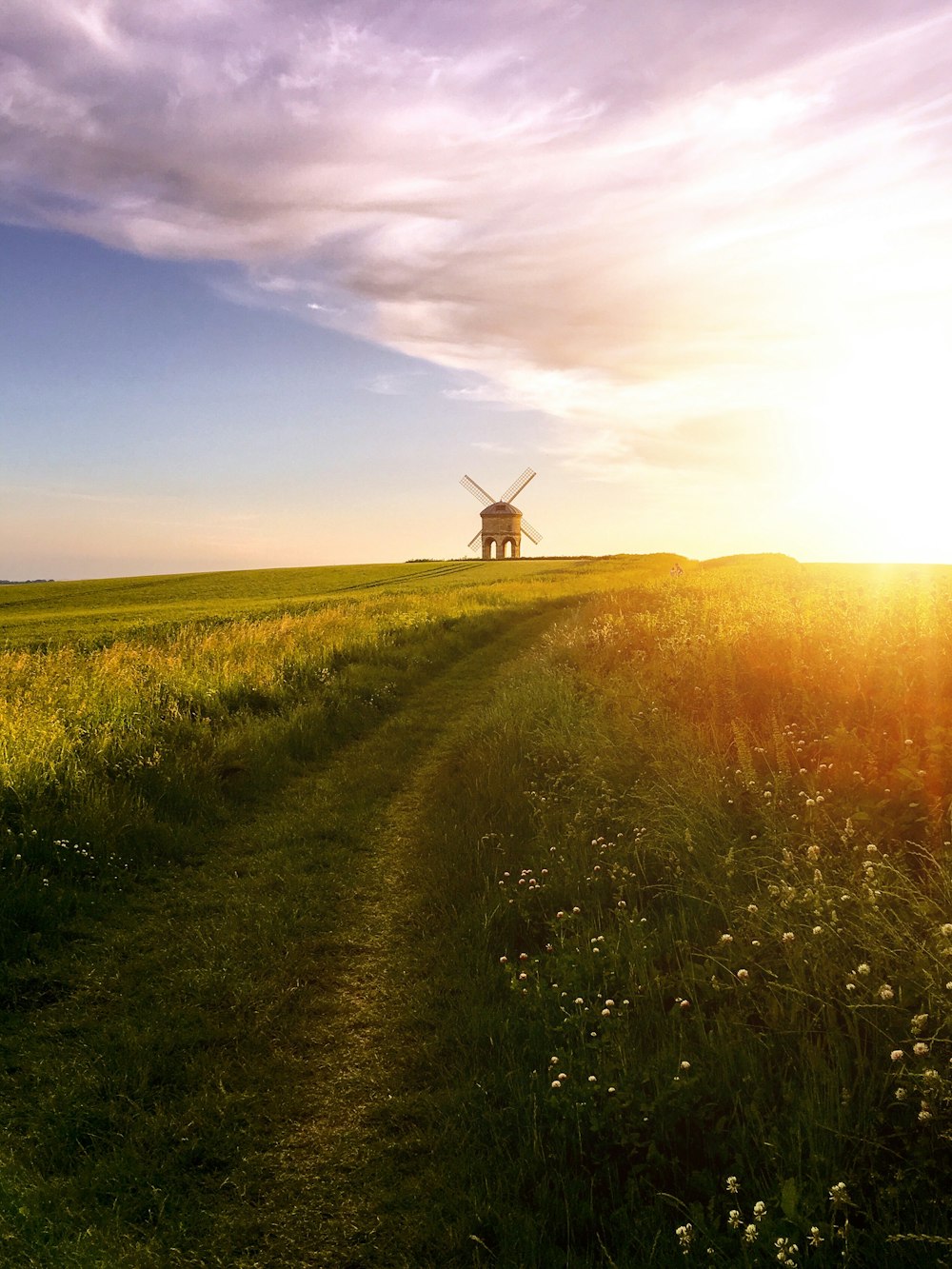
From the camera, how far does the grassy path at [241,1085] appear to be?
3.75m

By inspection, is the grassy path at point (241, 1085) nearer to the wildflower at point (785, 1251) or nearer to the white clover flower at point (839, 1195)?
the wildflower at point (785, 1251)

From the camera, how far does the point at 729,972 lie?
461 centimetres

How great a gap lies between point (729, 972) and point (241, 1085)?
3.19 metres

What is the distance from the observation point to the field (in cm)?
364

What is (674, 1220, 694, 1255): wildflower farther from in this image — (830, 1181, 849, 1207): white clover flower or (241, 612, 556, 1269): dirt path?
(241, 612, 556, 1269): dirt path

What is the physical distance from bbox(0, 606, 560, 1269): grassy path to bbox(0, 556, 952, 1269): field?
0.02 metres

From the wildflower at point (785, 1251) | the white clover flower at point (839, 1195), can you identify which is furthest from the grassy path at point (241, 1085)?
the white clover flower at point (839, 1195)

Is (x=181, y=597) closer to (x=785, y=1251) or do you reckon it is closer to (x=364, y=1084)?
(x=364, y=1084)

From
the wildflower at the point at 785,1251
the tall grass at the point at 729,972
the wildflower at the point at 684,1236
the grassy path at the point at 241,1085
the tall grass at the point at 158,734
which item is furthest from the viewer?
the tall grass at the point at 158,734

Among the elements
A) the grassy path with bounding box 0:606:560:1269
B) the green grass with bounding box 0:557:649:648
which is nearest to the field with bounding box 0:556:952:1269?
the grassy path with bounding box 0:606:560:1269

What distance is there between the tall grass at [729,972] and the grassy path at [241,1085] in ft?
1.43

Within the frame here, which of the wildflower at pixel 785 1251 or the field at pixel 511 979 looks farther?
the field at pixel 511 979

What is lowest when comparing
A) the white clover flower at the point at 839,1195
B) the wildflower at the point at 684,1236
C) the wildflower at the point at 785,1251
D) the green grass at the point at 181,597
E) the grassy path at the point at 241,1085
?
the grassy path at the point at 241,1085

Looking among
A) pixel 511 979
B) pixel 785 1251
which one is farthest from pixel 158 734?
pixel 785 1251
